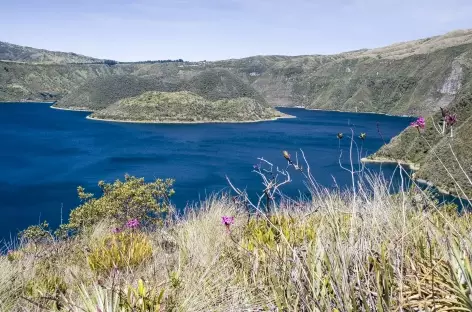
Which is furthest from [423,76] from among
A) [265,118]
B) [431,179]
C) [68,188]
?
[68,188]

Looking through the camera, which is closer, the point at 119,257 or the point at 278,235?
the point at 278,235

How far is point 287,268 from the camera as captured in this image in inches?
123

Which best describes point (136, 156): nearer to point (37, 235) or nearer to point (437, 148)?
point (437, 148)

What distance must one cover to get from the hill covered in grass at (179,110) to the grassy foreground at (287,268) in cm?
12672

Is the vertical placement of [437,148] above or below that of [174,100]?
below

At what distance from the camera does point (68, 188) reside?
173 ft

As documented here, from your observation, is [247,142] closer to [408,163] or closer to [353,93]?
[408,163]

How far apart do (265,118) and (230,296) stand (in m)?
146

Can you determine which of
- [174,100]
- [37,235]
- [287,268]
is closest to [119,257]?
[287,268]

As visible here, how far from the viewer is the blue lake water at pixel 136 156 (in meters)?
49.2

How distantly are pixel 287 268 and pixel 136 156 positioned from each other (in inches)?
2885

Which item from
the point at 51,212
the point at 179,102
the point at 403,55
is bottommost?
the point at 51,212

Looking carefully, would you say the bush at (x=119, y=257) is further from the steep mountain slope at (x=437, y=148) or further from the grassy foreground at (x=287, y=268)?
the steep mountain slope at (x=437, y=148)

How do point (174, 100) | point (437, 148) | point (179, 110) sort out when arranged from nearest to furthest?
point (437, 148), point (179, 110), point (174, 100)
